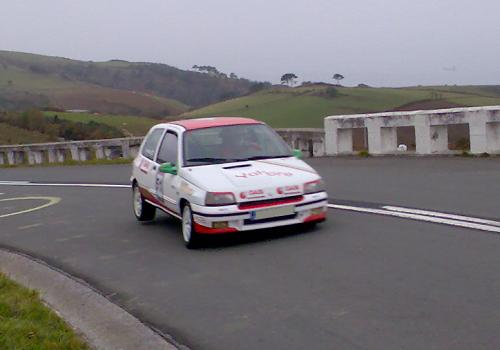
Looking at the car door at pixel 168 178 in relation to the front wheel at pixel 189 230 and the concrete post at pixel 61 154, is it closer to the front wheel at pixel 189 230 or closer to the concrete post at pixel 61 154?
the front wheel at pixel 189 230

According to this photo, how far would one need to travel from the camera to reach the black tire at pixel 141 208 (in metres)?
12.1

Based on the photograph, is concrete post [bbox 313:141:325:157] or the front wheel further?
concrete post [bbox 313:141:325:157]

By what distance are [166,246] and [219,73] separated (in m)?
67.1

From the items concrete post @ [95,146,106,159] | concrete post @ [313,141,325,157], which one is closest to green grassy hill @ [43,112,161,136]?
concrete post @ [95,146,106,159]

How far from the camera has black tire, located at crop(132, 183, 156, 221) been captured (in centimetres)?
1207

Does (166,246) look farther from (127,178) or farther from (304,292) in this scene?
(127,178)

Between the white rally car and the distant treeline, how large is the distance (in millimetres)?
31303

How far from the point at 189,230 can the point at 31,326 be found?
3329 millimetres

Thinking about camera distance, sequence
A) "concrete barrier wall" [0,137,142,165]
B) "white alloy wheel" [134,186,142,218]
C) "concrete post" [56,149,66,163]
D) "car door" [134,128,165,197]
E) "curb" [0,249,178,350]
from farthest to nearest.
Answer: "concrete post" [56,149,66,163]
"concrete barrier wall" [0,137,142,165]
"white alloy wheel" [134,186,142,218]
"car door" [134,128,165,197]
"curb" [0,249,178,350]

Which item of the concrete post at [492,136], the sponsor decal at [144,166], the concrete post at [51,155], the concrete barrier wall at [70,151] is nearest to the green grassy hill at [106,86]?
the concrete barrier wall at [70,151]

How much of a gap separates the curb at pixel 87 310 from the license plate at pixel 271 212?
211cm

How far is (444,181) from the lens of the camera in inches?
512

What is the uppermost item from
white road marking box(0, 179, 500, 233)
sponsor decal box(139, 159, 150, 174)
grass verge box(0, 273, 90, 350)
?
sponsor decal box(139, 159, 150, 174)

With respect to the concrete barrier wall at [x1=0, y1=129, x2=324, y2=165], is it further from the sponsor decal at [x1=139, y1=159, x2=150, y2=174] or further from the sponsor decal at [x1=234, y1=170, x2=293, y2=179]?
the sponsor decal at [x1=234, y1=170, x2=293, y2=179]
